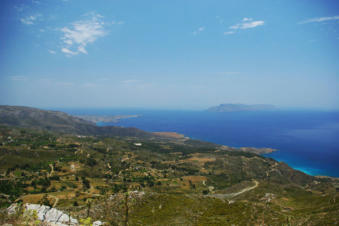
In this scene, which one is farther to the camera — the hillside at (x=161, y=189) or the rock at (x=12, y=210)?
the hillside at (x=161, y=189)

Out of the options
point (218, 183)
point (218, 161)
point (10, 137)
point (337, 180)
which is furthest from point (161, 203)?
point (10, 137)

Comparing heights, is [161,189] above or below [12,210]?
below

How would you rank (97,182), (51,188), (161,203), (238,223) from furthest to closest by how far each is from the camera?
1. (97,182)
2. (51,188)
3. (161,203)
4. (238,223)

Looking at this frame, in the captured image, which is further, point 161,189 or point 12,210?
point 161,189

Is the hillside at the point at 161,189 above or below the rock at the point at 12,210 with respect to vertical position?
below

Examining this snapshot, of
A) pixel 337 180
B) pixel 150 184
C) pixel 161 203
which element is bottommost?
pixel 337 180

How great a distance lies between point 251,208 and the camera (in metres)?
53.4

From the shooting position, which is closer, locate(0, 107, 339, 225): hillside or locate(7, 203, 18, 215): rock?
locate(7, 203, 18, 215): rock

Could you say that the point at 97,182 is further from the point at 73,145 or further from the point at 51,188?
the point at 73,145

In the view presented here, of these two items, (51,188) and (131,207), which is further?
(51,188)

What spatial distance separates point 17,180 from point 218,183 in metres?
111

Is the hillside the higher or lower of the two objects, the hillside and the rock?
the lower

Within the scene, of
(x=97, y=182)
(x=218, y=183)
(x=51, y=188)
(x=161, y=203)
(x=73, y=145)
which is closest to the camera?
(x=161, y=203)

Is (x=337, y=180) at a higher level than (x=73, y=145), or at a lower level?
lower
